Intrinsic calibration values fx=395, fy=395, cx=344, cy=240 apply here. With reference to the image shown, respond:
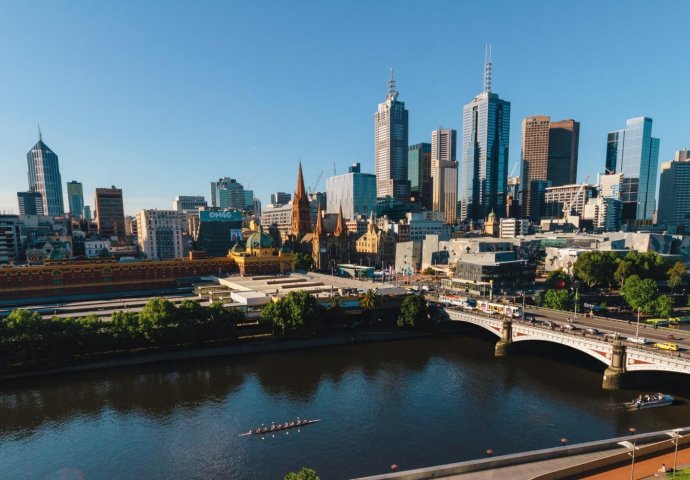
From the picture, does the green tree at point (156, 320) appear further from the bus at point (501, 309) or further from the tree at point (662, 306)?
the tree at point (662, 306)

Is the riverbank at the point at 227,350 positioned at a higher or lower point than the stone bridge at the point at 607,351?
lower

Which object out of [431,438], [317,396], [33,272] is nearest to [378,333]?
[317,396]

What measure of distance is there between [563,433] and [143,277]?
120 metres

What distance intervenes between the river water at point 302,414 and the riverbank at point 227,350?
2.17 metres

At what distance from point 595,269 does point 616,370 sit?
78.3 meters

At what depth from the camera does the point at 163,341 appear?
271 ft

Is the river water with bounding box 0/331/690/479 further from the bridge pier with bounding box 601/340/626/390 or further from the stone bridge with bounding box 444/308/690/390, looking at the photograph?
the stone bridge with bounding box 444/308/690/390

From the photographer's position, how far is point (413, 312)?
331 ft

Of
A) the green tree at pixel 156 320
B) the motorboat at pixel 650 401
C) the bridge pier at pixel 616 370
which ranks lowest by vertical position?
the motorboat at pixel 650 401

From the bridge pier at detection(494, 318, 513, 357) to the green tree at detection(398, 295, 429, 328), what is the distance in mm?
21229

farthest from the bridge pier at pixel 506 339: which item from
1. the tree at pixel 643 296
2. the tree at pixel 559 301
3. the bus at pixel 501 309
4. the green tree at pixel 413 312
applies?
the tree at pixel 643 296

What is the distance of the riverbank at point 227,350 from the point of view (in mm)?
75062

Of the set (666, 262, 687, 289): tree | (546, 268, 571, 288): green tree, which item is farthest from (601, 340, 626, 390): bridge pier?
(666, 262, 687, 289): tree

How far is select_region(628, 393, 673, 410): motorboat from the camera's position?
202 feet
